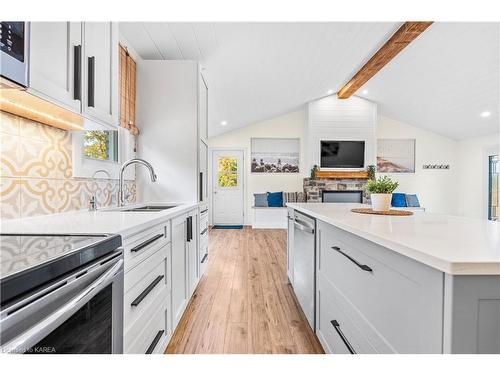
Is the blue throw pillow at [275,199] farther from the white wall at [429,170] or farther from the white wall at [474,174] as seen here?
the white wall at [474,174]

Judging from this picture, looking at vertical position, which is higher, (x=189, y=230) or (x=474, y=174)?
(x=474, y=174)

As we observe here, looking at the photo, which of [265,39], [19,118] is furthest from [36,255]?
[265,39]

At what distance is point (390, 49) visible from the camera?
394 centimetres

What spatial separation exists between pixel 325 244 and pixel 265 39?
243 cm

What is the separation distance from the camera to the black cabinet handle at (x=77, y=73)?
1.26m

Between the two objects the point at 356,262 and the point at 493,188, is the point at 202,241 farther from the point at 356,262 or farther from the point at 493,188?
the point at 493,188

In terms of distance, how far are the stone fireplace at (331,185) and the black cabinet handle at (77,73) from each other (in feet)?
18.6

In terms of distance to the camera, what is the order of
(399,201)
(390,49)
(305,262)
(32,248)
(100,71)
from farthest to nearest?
(399,201), (390,49), (305,262), (100,71), (32,248)

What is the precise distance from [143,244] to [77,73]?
86 cm

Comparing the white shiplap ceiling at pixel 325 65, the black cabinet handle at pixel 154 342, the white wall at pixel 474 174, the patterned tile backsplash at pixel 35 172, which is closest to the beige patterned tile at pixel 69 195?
the patterned tile backsplash at pixel 35 172

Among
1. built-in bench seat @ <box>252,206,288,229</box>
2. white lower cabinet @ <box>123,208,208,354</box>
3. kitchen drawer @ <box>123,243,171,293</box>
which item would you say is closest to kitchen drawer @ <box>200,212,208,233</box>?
white lower cabinet @ <box>123,208,208,354</box>

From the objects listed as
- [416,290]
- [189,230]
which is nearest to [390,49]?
[189,230]

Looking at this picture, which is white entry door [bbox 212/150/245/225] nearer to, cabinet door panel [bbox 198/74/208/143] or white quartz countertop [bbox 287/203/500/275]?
cabinet door panel [bbox 198/74/208/143]

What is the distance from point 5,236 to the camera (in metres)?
0.86
